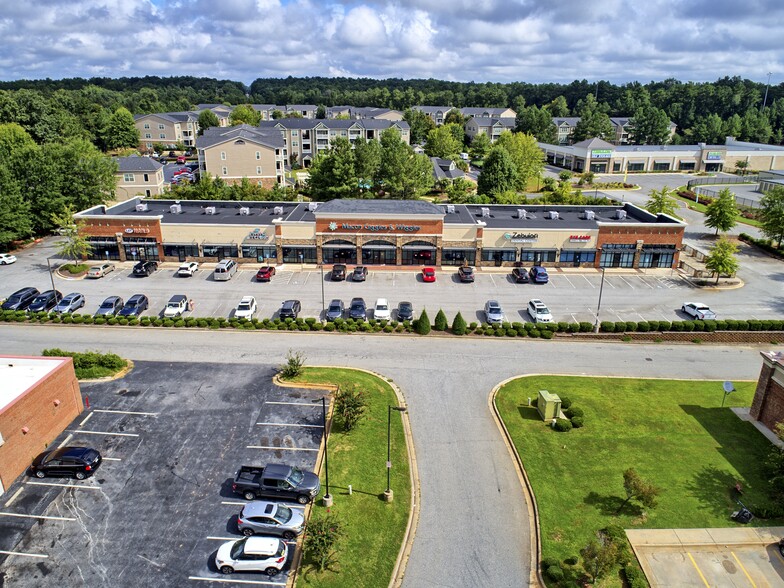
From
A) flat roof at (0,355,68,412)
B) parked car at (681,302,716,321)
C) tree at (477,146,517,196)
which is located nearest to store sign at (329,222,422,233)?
parked car at (681,302,716,321)

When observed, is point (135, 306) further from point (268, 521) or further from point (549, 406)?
point (549, 406)

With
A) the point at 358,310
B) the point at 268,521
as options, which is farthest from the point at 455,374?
the point at 268,521

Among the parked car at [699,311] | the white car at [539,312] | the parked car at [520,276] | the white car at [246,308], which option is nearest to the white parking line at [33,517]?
the white car at [246,308]

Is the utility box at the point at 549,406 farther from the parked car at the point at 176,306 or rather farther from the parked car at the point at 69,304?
the parked car at the point at 69,304

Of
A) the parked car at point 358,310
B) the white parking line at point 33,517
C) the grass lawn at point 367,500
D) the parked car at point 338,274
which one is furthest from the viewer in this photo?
the parked car at point 338,274

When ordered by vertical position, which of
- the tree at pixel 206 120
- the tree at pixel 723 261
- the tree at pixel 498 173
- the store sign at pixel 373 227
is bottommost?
the tree at pixel 723 261

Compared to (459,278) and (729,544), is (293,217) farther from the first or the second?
(729,544)

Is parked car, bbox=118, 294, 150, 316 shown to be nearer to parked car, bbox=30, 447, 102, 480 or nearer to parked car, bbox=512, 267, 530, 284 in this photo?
parked car, bbox=30, 447, 102, 480
